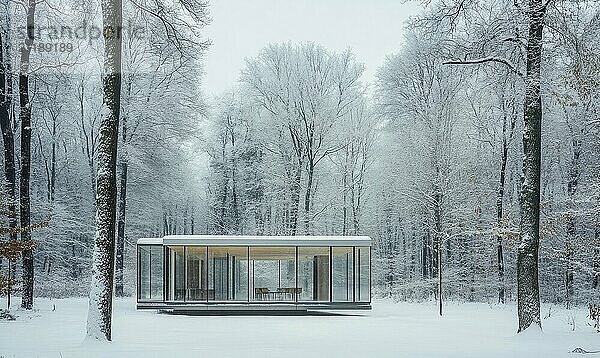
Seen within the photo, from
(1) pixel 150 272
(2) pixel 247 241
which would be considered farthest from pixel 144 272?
(2) pixel 247 241

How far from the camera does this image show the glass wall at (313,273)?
854 inches

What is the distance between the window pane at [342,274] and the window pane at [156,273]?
5.06 metres

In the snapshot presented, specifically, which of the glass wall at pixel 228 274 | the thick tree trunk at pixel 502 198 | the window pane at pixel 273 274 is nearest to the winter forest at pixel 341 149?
the thick tree trunk at pixel 502 198

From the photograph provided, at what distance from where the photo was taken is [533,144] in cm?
1399

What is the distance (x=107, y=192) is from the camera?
39.8 feet

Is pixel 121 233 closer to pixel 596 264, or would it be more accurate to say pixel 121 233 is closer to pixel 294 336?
pixel 294 336

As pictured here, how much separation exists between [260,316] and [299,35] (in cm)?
1810

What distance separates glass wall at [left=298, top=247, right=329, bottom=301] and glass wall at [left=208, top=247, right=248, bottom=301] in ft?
5.43

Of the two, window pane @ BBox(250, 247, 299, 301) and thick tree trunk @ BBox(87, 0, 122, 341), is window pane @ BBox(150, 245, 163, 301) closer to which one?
window pane @ BBox(250, 247, 299, 301)

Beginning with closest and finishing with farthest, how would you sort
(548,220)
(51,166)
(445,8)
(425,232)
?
1. (445,8)
2. (548,220)
3. (425,232)
4. (51,166)

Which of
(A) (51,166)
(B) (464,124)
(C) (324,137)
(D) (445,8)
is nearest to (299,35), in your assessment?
(C) (324,137)

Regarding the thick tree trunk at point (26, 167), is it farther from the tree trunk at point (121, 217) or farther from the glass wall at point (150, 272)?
the tree trunk at point (121, 217)

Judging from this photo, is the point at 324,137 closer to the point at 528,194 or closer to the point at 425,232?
the point at 425,232

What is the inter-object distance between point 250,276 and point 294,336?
27.5ft
